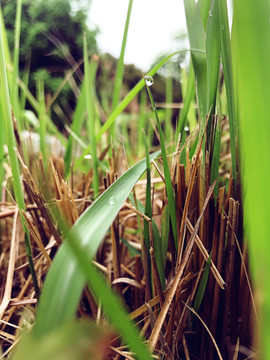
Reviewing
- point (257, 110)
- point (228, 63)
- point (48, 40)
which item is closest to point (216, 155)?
point (228, 63)

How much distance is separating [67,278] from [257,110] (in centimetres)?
12

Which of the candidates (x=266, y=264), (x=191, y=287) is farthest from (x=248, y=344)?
(x=266, y=264)

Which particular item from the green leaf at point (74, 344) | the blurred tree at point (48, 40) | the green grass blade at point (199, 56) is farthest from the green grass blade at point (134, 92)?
the blurred tree at point (48, 40)

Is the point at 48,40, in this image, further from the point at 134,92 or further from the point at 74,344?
the point at 74,344

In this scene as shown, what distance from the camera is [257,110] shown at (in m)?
0.14

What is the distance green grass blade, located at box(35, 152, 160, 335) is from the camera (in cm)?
15

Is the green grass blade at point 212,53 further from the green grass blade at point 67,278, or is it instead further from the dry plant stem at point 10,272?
the dry plant stem at point 10,272

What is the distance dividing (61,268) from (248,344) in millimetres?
256

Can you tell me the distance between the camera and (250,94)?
138 millimetres

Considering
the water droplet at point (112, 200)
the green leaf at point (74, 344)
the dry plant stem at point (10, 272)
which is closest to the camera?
the green leaf at point (74, 344)

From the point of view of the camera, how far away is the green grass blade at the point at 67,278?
154mm

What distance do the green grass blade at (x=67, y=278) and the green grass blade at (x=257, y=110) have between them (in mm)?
82

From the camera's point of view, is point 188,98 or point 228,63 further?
point 188,98

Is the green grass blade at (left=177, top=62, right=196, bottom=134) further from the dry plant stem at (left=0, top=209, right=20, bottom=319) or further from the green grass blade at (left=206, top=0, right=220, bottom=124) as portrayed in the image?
the dry plant stem at (left=0, top=209, right=20, bottom=319)
